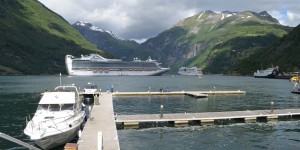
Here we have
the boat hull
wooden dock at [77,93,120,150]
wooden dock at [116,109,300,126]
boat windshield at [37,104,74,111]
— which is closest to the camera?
wooden dock at [77,93,120,150]

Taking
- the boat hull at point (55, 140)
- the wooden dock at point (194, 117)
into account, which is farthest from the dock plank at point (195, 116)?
the boat hull at point (55, 140)

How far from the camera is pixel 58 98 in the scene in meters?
41.4

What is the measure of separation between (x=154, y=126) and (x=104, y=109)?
10.6 meters

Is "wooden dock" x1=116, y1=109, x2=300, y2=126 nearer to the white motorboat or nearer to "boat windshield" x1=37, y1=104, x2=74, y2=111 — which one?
the white motorboat

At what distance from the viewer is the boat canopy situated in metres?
40.6

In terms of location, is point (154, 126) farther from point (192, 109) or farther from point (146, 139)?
point (192, 109)

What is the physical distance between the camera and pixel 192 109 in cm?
6712

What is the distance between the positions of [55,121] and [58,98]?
6703 mm

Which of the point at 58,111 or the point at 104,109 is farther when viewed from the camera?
the point at 104,109

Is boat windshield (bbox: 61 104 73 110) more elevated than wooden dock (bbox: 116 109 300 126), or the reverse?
boat windshield (bbox: 61 104 73 110)

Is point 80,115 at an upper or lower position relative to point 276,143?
upper

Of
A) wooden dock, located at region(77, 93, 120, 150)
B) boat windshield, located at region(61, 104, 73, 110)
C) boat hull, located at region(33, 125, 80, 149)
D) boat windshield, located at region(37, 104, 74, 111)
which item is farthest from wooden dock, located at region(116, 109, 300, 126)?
boat hull, located at region(33, 125, 80, 149)

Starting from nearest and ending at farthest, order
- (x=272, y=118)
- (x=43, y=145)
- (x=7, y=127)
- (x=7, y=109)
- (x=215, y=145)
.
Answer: (x=43, y=145) → (x=215, y=145) → (x=7, y=127) → (x=272, y=118) → (x=7, y=109)

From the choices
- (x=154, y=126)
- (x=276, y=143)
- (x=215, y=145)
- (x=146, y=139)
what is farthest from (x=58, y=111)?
(x=276, y=143)
